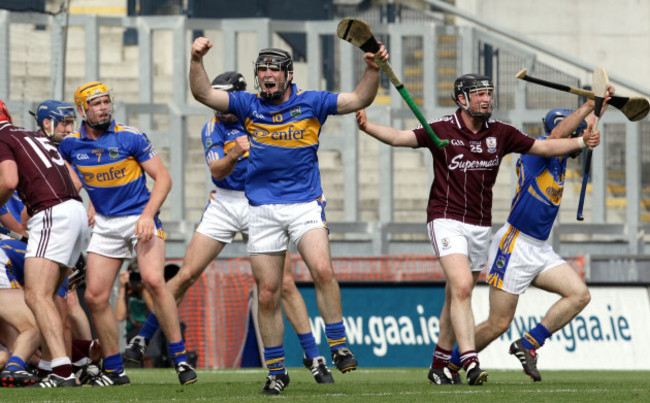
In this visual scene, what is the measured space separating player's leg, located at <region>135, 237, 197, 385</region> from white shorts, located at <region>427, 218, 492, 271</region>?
1.80 metres

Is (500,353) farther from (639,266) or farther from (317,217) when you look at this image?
(317,217)

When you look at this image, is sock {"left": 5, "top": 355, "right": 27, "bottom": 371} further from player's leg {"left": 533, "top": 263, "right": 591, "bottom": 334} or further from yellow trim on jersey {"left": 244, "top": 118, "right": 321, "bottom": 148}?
player's leg {"left": 533, "top": 263, "right": 591, "bottom": 334}

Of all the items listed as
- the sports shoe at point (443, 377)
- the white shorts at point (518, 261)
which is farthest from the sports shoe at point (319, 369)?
the white shorts at point (518, 261)

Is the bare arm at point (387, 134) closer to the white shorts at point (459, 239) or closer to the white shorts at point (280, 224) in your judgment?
the white shorts at point (459, 239)

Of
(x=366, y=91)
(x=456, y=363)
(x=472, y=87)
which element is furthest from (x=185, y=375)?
(x=472, y=87)

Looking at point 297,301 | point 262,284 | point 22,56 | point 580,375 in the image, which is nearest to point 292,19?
point 22,56

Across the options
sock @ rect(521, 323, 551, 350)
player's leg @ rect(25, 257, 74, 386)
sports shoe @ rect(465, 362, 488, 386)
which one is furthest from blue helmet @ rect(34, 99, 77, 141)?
sock @ rect(521, 323, 551, 350)

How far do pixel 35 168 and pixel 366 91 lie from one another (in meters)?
2.23

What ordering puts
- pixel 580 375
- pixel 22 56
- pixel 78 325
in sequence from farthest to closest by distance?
1. pixel 22 56
2. pixel 580 375
3. pixel 78 325

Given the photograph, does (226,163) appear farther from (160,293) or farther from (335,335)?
(335,335)

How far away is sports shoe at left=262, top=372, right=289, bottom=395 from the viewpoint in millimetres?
7426

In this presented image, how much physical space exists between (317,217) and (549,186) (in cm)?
214

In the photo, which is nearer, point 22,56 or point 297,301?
point 297,301

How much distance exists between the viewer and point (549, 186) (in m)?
8.95
